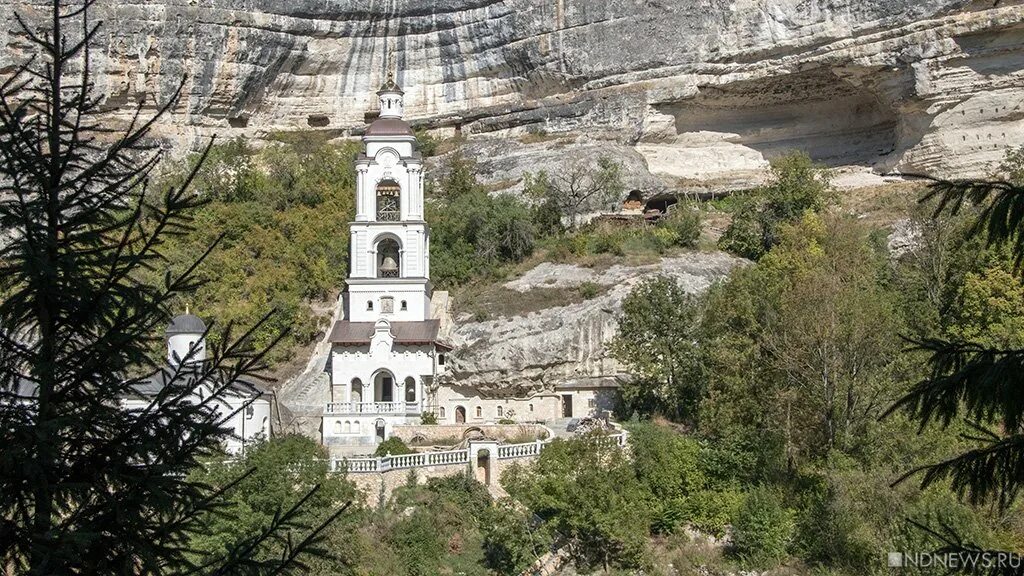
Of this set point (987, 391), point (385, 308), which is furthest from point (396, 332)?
point (987, 391)

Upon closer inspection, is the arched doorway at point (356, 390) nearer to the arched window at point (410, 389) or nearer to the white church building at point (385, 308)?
the white church building at point (385, 308)

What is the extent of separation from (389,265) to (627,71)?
62.4ft

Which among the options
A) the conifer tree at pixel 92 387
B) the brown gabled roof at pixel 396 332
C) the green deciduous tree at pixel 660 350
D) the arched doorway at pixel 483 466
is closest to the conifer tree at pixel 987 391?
the conifer tree at pixel 92 387

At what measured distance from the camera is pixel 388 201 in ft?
133

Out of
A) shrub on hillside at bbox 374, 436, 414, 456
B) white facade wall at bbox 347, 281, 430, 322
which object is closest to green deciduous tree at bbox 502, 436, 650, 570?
shrub on hillside at bbox 374, 436, 414, 456

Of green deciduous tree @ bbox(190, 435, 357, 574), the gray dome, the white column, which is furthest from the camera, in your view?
the white column

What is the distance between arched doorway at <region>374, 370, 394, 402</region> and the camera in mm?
37406

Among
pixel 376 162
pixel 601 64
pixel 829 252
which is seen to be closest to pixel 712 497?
Answer: pixel 829 252

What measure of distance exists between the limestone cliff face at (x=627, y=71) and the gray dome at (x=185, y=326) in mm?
17224

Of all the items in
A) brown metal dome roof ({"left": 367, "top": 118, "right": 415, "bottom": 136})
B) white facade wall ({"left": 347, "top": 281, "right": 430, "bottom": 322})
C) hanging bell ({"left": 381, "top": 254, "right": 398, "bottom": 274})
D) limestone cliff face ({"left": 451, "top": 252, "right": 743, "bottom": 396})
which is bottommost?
limestone cliff face ({"left": 451, "top": 252, "right": 743, "bottom": 396})

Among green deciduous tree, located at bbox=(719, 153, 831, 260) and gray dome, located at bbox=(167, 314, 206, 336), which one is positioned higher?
green deciduous tree, located at bbox=(719, 153, 831, 260)

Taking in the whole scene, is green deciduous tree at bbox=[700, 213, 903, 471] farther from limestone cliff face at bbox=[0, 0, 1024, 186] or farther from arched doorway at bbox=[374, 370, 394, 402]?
limestone cliff face at bbox=[0, 0, 1024, 186]

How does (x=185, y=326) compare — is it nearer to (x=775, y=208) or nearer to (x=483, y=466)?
(x=483, y=466)

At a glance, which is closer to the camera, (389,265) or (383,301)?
(383,301)
